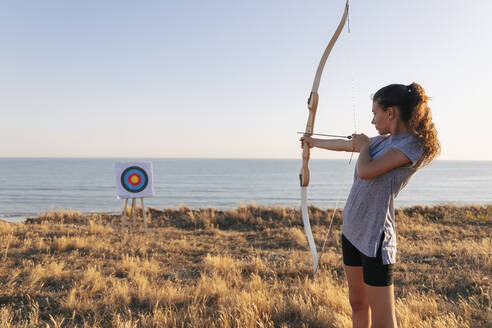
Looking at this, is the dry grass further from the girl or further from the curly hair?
the curly hair

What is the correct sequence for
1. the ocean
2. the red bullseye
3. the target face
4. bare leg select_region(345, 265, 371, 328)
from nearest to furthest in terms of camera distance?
bare leg select_region(345, 265, 371, 328), the target face, the red bullseye, the ocean

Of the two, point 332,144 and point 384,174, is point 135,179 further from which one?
point 384,174

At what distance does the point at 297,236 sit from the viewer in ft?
A: 22.3

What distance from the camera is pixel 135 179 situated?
334 inches

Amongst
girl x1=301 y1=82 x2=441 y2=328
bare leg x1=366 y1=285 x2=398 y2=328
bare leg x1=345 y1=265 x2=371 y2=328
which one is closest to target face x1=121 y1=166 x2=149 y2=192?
bare leg x1=345 y1=265 x2=371 y2=328

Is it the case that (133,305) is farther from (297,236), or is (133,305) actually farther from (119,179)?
(119,179)

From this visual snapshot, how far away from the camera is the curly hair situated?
1.34 metres

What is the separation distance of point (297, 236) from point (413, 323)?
4.42m

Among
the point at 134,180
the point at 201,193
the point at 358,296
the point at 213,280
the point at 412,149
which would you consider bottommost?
the point at 201,193

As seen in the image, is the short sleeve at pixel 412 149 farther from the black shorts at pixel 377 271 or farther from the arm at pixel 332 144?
the black shorts at pixel 377 271

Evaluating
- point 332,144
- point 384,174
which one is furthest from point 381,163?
point 332,144

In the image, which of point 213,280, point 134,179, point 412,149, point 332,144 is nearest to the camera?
point 412,149

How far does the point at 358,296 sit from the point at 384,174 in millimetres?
657

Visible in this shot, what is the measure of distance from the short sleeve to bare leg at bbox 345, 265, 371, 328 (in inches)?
23.9
